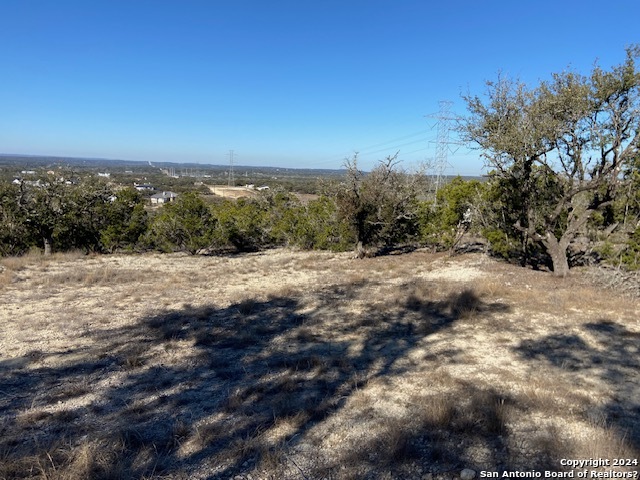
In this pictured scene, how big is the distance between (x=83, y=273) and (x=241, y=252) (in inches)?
319

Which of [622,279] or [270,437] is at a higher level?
[622,279]

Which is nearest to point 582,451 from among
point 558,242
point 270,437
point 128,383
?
point 270,437

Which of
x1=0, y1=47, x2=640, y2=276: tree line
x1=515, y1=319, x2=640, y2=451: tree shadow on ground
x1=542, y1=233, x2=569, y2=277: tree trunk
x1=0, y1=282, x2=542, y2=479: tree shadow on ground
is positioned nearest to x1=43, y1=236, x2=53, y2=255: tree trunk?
x1=0, y1=47, x2=640, y2=276: tree line

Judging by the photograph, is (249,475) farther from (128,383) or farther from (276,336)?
(276,336)

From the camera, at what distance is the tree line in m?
9.76

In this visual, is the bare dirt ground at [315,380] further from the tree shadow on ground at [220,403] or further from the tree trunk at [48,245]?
the tree trunk at [48,245]

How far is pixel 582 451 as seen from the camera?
324cm

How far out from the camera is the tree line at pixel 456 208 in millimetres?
9758

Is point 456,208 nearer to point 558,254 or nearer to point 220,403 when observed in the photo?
point 558,254

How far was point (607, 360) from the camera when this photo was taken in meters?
5.27

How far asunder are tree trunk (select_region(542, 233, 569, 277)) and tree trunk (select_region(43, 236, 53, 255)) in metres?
19.0

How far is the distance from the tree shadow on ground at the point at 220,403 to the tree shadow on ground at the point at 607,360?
105 centimetres

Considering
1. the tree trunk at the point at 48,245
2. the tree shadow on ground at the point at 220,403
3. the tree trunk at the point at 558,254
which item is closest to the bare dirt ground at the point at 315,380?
the tree shadow on ground at the point at 220,403

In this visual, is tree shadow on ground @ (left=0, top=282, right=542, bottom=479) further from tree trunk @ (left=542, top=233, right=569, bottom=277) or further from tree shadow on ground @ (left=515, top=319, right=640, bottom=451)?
tree trunk @ (left=542, top=233, right=569, bottom=277)
